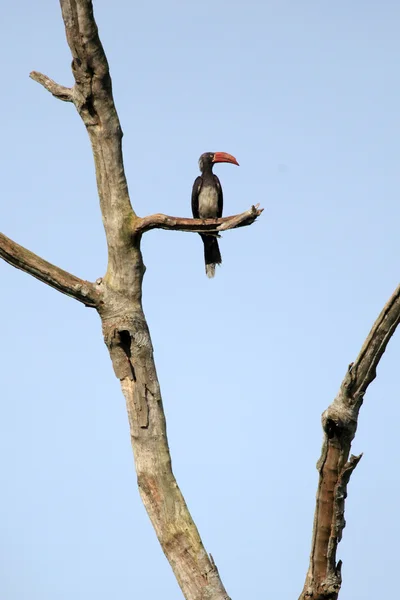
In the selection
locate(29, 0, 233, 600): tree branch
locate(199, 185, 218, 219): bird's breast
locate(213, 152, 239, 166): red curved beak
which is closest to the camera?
locate(29, 0, 233, 600): tree branch

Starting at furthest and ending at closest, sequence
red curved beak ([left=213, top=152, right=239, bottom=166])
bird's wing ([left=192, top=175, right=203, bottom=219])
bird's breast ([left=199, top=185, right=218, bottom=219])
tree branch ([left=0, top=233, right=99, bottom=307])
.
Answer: bird's wing ([left=192, top=175, right=203, bottom=219]) → bird's breast ([left=199, top=185, right=218, bottom=219]) → red curved beak ([left=213, top=152, right=239, bottom=166]) → tree branch ([left=0, top=233, right=99, bottom=307])

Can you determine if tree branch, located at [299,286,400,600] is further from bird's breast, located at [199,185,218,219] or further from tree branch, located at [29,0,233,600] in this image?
bird's breast, located at [199,185,218,219]

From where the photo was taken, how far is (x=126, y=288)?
6.80m

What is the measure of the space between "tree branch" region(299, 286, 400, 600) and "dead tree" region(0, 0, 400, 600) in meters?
0.15

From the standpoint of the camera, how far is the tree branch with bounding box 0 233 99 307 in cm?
655

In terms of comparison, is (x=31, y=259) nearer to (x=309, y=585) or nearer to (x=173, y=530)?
(x=173, y=530)

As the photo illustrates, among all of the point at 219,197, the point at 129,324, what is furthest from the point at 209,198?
the point at 129,324

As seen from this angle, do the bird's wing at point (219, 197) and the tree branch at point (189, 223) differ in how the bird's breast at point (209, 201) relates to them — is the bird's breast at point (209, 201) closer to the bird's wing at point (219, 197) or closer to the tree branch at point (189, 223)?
the bird's wing at point (219, 197)

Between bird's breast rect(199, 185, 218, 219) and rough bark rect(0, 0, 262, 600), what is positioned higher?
bird's breast rect(199, 185, 218, 219)

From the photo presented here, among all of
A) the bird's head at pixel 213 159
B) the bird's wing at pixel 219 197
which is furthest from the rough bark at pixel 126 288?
the bird's wing at pixel 219 197

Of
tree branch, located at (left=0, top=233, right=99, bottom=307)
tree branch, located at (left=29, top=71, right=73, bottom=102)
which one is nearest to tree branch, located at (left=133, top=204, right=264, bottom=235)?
tree branch, located at (left=0, top=233, right=99, bottom=307)

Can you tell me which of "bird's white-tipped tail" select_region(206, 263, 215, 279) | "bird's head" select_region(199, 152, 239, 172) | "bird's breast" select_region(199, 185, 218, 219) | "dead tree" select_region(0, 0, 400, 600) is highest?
"bird's head" select_region(199, 152, 239, 172)

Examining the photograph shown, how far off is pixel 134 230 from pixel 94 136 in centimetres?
82

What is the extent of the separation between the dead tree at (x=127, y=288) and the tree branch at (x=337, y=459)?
0.50 ft
